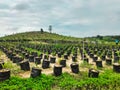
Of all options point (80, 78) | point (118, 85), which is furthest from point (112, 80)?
point (80, 78)

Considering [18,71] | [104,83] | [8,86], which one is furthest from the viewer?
[18,71]

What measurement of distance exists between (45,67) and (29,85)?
549 cm

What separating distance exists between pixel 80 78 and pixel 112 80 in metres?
2.23

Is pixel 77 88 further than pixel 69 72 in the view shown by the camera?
No

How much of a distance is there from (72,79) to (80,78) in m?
0.98

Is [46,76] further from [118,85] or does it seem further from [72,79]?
[118,85]

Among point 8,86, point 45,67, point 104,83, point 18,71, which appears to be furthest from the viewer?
point 45,67

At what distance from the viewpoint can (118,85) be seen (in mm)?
18078

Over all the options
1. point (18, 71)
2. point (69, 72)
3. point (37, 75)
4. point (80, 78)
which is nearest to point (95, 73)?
point (80, 78)

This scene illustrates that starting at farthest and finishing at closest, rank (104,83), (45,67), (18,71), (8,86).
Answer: (45,67), (18,71), (104,83), (8,86)

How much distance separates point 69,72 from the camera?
20453mm

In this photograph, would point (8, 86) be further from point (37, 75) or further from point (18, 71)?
point (18, 71)

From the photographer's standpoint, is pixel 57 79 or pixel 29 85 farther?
pixel 57 79

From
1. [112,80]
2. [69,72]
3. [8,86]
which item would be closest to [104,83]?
[112,80]
